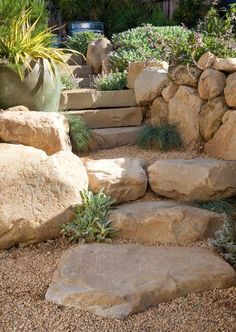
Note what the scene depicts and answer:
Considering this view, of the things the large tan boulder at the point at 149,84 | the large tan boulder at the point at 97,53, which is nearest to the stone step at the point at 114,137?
the large tan boulder at the point at 149,84

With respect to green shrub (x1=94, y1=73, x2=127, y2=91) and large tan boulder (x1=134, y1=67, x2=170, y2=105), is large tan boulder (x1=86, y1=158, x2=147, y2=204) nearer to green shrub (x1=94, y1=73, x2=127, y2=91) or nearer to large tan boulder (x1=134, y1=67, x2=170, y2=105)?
large tan boulder (x1=134, y1=67, x2=170, y2=105)

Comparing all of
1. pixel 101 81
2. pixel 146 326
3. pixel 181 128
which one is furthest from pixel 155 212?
pixel 101 81

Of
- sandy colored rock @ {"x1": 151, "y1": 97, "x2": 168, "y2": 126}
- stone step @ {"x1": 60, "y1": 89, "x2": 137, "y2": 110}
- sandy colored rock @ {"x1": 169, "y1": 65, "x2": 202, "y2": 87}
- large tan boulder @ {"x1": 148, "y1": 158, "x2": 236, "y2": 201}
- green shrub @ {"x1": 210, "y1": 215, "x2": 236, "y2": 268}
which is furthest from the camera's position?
stone step @ {"x1": 60, "y1": 89, "x2": 137, "y2": 110}

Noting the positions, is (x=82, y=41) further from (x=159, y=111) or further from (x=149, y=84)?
(x=159, y=111)

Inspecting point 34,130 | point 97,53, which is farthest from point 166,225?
point 97,53

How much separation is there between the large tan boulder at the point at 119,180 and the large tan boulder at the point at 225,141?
83cm

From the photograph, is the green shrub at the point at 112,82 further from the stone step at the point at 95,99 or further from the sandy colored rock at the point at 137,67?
the stone step at the point at 95,99

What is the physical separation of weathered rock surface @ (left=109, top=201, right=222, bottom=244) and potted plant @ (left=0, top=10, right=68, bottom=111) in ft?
5.38

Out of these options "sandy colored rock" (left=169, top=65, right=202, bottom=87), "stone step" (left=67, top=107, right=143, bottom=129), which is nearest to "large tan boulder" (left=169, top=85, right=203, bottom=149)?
"sandy colored rock" (left=169, top=65, right=202, bottom=87)

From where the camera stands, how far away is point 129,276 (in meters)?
2.68

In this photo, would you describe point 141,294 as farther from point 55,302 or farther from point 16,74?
point 16,74

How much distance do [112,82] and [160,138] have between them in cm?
145

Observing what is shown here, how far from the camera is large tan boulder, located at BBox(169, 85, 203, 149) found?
4.41 metres

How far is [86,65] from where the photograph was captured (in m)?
A: 7.29
